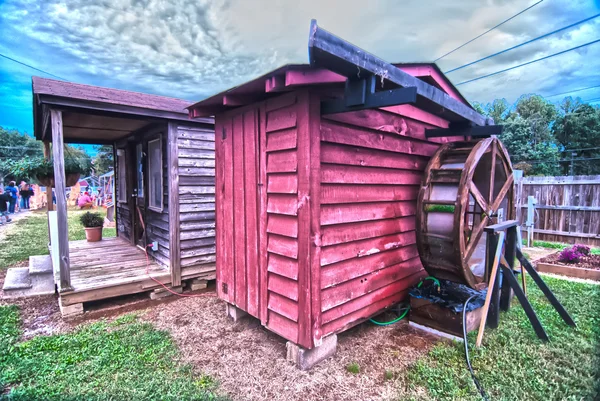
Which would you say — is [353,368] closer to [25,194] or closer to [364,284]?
[364,284]

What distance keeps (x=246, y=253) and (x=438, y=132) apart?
2.89m

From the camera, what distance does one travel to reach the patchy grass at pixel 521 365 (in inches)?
84.7

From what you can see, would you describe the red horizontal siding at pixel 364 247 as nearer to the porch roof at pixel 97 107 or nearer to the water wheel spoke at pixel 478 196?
the water wheel spoke at pixel 478 196

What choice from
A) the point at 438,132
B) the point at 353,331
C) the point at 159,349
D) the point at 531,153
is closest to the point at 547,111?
the point at 531,153

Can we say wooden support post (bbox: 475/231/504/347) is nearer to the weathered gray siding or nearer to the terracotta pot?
the weathered gray siding

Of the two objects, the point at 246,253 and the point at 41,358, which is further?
the point at 246,253

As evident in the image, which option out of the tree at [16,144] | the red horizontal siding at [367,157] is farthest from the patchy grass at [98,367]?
the tree at [16,144]

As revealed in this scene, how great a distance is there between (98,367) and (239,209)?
191 centimetres

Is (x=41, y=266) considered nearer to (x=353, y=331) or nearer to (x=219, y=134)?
(x=219, y=134)

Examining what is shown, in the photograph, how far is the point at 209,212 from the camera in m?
4.99

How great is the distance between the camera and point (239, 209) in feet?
10.8

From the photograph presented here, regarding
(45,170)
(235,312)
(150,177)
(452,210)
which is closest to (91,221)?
(45,170)

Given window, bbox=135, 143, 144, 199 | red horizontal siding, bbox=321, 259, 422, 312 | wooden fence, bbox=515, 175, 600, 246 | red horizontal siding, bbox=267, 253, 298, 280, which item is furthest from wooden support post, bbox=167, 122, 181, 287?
wooden fence, bbox=515, 175, 600, 246

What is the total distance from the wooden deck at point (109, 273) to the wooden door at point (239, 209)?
1.47 meters
